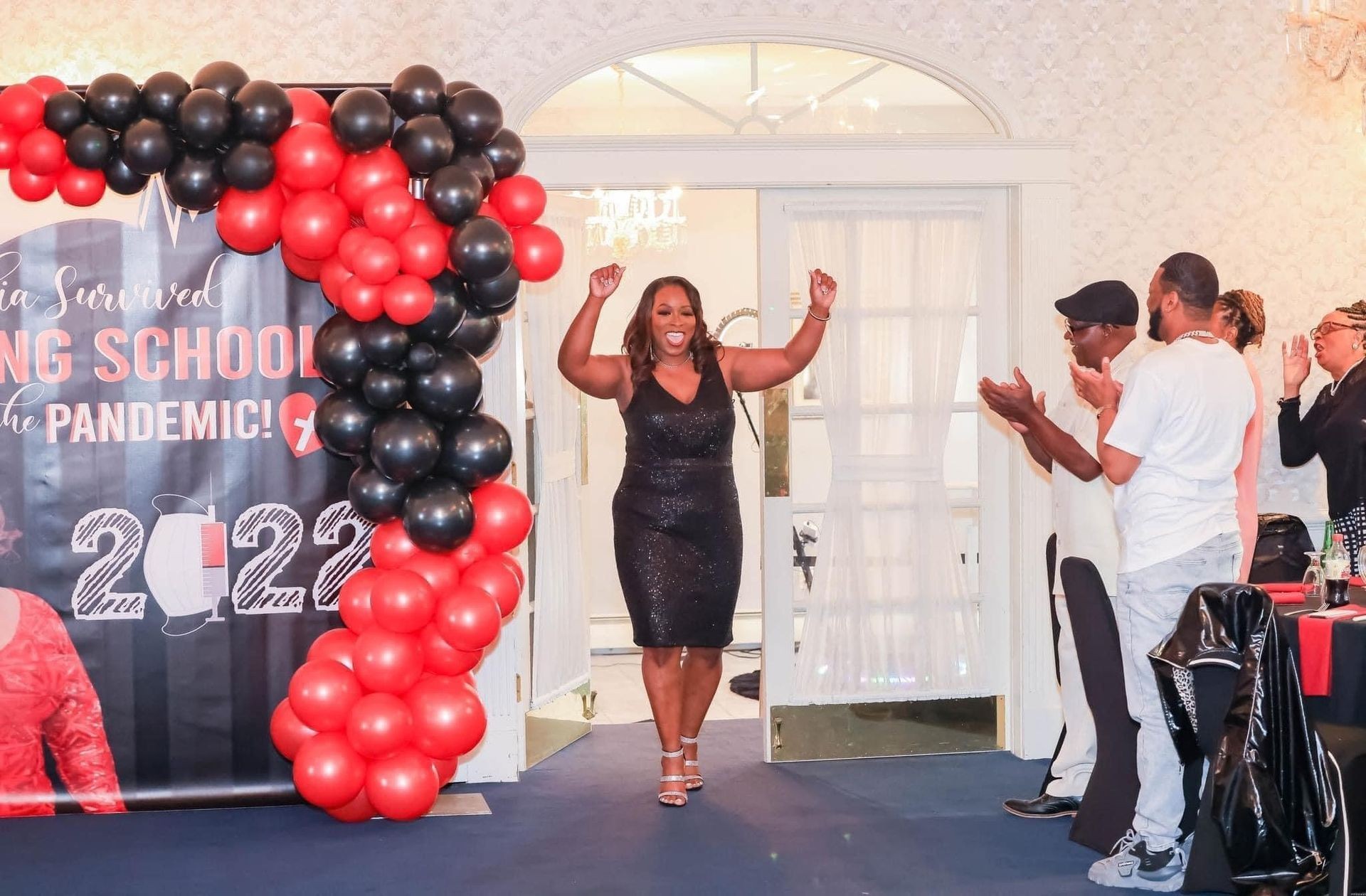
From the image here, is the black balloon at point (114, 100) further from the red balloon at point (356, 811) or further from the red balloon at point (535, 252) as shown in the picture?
the red balloon at point (356, 811)

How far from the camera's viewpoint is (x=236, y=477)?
449 cm

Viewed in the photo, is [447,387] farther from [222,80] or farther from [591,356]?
[222,80]

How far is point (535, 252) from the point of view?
4.18 m

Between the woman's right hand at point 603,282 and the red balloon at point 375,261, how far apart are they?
0.80 metres

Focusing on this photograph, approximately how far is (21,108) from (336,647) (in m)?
1.86

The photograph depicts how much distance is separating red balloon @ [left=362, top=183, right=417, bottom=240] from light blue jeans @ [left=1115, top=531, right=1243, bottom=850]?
87.7 inches

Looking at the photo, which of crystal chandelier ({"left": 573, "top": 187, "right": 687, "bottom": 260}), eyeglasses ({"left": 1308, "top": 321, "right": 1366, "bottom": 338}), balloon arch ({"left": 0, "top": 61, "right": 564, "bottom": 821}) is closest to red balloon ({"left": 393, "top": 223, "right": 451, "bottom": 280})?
balloon arch ({"left": 0, "top": 61, "right": 564, "bottom": 821})

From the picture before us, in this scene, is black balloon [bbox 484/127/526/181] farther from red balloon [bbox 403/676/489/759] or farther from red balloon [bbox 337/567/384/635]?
red balloon [bbox 403/676/489/759]

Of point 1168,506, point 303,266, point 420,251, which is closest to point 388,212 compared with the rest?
point 420,251

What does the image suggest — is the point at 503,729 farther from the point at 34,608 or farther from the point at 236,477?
the point at 34,608

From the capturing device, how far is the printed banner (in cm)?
441

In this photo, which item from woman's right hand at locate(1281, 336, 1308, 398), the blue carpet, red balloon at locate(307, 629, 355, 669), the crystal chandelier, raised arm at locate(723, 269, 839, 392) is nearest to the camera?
the blue carpet

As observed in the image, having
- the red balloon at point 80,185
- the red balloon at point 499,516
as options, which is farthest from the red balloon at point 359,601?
the red balloon at point 80,185

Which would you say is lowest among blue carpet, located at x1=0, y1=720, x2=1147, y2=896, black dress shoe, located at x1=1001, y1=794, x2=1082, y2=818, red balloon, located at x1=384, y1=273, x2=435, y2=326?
blue carpet, located at x1=0, y1=720, x2=1147, y2=896
